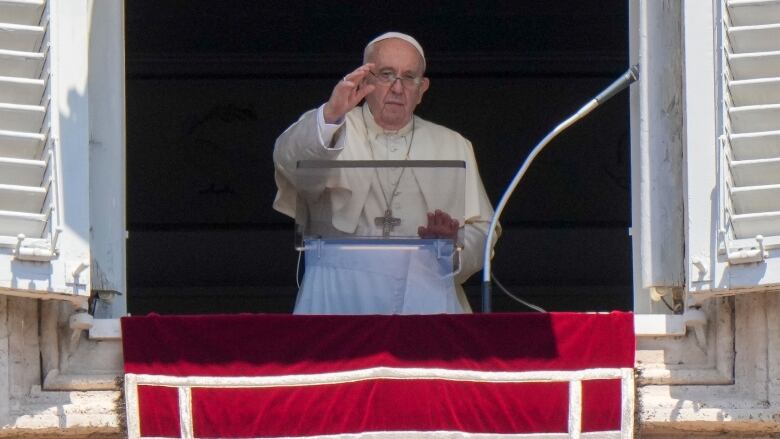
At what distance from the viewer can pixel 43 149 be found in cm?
506

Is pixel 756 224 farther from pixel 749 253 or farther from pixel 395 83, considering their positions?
pixel 395 83

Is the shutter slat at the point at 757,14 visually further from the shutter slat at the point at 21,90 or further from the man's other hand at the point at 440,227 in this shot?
the shutter slat at the point at 21,90

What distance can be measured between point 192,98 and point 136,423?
4.10 m

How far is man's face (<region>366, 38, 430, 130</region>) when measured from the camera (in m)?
5.91

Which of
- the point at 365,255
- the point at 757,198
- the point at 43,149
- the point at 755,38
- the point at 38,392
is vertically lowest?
the point at 38,392

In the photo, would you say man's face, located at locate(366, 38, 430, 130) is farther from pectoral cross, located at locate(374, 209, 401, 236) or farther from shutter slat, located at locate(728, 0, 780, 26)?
shutter slat, located at locate(728, 0, 780, 26)

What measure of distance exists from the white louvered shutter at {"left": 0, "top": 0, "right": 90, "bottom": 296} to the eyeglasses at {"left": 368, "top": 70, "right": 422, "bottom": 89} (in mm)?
1007

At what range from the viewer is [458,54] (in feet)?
29.7

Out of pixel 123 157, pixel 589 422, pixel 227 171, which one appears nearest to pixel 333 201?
pixel 123 157

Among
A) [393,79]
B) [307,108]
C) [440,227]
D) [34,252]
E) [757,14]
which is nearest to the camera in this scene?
[34,252]

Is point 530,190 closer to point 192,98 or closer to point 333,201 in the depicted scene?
point 192,98

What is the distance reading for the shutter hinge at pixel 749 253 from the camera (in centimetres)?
495

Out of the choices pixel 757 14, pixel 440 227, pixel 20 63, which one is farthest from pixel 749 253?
pixel 20 63

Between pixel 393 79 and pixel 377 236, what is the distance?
581mm
